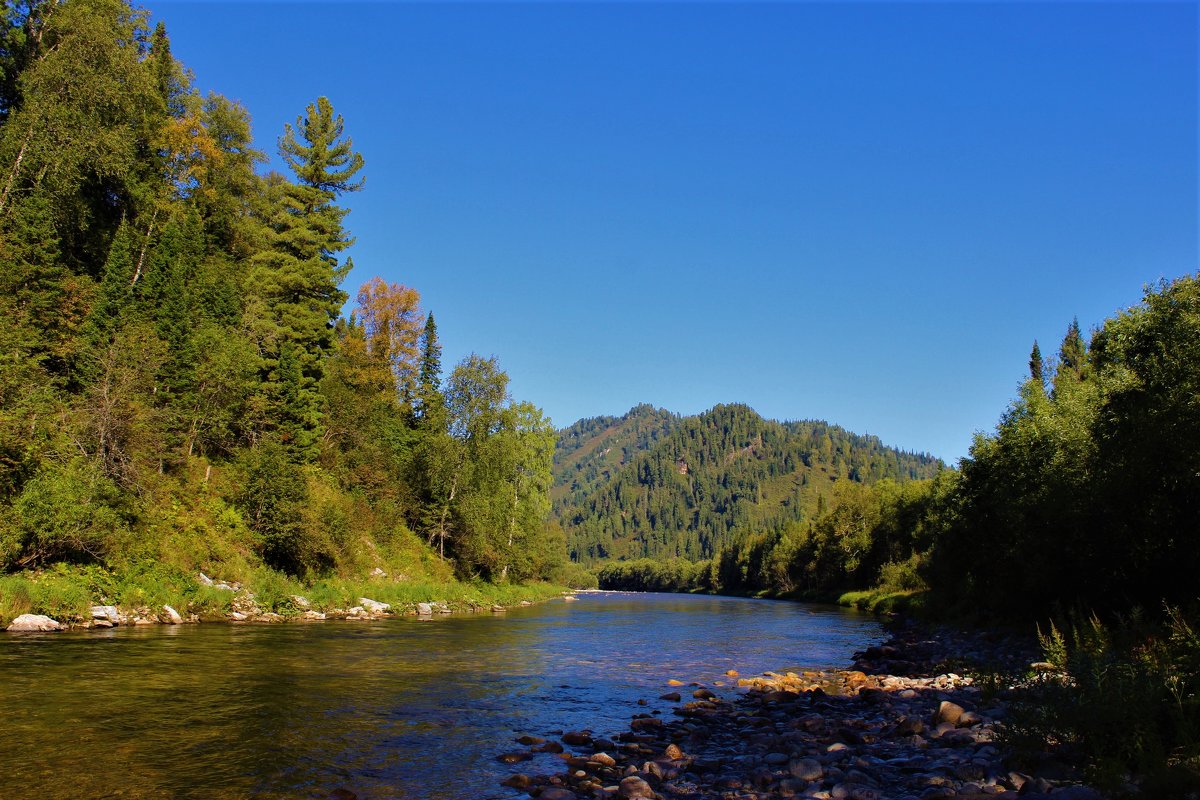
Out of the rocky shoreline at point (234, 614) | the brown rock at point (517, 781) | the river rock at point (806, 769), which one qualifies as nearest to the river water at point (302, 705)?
the brown rock at point (517, 781)

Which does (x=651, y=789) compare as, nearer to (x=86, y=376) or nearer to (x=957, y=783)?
(x=957, y=783)

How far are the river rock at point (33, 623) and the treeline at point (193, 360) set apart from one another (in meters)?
2.98

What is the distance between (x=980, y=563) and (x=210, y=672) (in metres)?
36.8

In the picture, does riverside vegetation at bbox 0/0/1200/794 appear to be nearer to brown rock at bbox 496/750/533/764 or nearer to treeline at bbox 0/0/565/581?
treeline at bbox 0/0/565/581

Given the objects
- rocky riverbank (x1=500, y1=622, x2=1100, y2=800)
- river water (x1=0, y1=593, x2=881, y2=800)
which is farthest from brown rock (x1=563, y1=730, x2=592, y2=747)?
river water (x1=0, y1=593, x2=881, y2=800)

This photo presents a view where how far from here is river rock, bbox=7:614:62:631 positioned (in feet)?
79.8

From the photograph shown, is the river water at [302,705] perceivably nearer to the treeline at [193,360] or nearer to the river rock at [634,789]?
the river rock at [634,789]

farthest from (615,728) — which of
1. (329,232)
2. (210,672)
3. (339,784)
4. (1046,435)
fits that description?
(329,232)

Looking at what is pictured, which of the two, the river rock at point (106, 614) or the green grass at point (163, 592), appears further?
the river rock at point (106, 614)

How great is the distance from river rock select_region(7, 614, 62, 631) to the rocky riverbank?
2108cm

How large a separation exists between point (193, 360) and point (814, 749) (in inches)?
1676

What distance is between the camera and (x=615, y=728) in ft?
52.9

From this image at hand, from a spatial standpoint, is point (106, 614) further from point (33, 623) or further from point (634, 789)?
point (634, 789)

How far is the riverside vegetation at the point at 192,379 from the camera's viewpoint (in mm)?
30172
